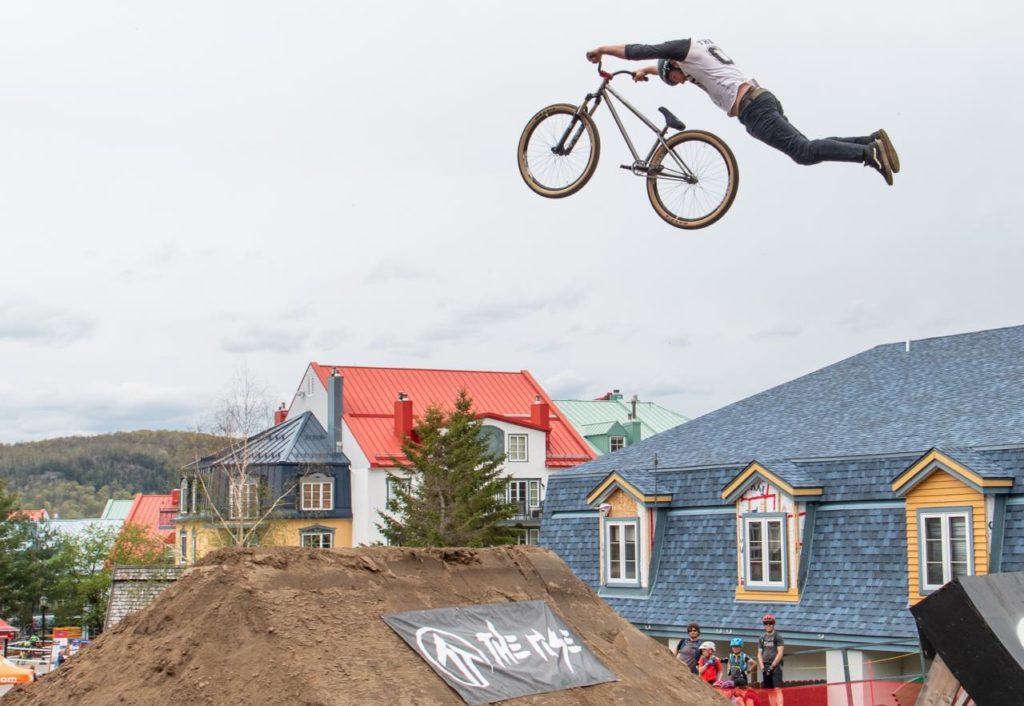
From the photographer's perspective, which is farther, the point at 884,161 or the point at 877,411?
the point at 877,411

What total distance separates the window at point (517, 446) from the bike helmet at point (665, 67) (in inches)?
2143

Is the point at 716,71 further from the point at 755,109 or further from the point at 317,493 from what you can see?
the point at 317,493

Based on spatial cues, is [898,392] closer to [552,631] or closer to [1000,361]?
[1000,361]

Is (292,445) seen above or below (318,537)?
above

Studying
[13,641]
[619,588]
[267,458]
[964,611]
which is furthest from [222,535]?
[964,611]

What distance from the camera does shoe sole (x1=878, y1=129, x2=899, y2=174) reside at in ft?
33.7

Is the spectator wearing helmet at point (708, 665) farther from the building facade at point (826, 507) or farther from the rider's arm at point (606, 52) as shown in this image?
the rider's arm at point (606, 52)

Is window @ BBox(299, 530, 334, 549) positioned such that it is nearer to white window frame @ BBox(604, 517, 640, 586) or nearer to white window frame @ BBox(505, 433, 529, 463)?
white window frame @ BBox(505, 433, 529, 463)

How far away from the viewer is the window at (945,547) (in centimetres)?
2234

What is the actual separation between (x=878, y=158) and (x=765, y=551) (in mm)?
16072

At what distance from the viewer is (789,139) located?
10.6 metres

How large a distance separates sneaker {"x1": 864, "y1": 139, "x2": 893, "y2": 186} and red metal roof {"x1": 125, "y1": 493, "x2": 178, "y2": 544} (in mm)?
76198

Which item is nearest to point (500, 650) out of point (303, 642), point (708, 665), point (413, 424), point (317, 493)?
point (303, 642)

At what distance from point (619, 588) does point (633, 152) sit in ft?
56.1
